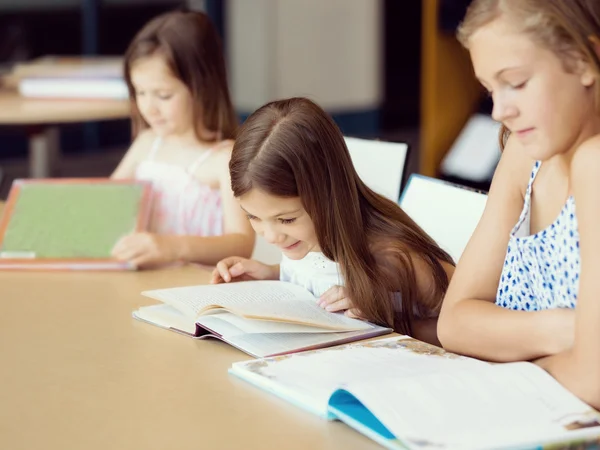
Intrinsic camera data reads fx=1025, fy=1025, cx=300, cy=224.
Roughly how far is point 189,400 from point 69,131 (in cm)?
505

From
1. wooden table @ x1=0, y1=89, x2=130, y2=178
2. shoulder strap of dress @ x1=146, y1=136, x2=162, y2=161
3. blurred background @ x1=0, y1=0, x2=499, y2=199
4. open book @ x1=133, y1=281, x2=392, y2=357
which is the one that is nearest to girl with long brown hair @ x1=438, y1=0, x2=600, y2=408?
open book @ x1=133, y1=281, x2=392, y2=357

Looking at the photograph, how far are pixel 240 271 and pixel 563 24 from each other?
0.86 metres

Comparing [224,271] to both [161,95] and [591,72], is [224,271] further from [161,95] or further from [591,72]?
[591,72]

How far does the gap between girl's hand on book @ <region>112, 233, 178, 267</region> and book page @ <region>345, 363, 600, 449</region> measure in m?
0.89

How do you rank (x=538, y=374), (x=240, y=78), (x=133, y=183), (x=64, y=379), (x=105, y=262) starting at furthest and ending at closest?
(x=240, y=78), (x=133, y=183), (x=105, y=262), (x=64, y=379), (x=538, y=374)

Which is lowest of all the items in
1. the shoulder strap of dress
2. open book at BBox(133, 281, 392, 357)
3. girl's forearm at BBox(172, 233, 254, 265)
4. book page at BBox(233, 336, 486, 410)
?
girl's forearm at BBox(172, 233, 254, 265)

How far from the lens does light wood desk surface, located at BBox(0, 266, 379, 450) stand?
3.68 ft

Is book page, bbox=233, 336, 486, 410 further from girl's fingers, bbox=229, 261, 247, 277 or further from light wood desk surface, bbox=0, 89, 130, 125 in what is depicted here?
light wood desk surface, bbox=0, 89, 130, 125

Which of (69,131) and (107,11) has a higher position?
(107,11)

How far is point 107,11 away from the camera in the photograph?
6090 millimetres

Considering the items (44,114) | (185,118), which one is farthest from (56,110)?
(185,118)

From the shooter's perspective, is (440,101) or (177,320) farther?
(440,101)

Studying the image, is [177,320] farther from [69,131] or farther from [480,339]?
[69,131]

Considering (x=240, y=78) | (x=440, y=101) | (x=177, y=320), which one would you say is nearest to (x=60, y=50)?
(x=240, y=78)
